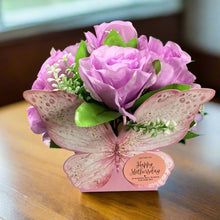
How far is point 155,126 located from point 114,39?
20 cm

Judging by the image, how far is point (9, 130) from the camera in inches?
49.1

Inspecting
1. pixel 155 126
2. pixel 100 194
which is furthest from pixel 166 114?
pixel 100 194

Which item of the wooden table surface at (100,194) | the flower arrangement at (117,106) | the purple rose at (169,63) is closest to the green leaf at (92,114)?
the flower arrangement at (117,106)

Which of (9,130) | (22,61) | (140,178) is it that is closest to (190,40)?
(22,61)

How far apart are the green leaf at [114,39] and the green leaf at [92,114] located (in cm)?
14

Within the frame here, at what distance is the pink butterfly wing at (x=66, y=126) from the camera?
73cm

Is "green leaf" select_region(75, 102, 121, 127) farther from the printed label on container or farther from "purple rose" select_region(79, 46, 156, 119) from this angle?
the printed label on container

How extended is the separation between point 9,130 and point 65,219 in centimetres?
56

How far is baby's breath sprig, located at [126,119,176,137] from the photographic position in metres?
0.72

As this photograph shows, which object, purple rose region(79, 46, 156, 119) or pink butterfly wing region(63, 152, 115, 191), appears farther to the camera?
pink butterfly wing region(63, 152, 115, 191)

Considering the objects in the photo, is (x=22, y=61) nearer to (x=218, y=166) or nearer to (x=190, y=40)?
(x=190, y=40)

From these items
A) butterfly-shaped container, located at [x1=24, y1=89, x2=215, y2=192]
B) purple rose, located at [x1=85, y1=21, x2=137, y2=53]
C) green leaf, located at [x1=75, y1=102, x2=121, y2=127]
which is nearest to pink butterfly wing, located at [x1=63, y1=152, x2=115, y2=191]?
butterfly-shaped container, located at [x1=24, y1=89, x2=215, y2=192]

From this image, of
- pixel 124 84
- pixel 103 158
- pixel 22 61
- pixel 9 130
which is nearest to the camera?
pixel 124 84

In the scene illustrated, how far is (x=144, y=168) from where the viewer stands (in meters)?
0.81
